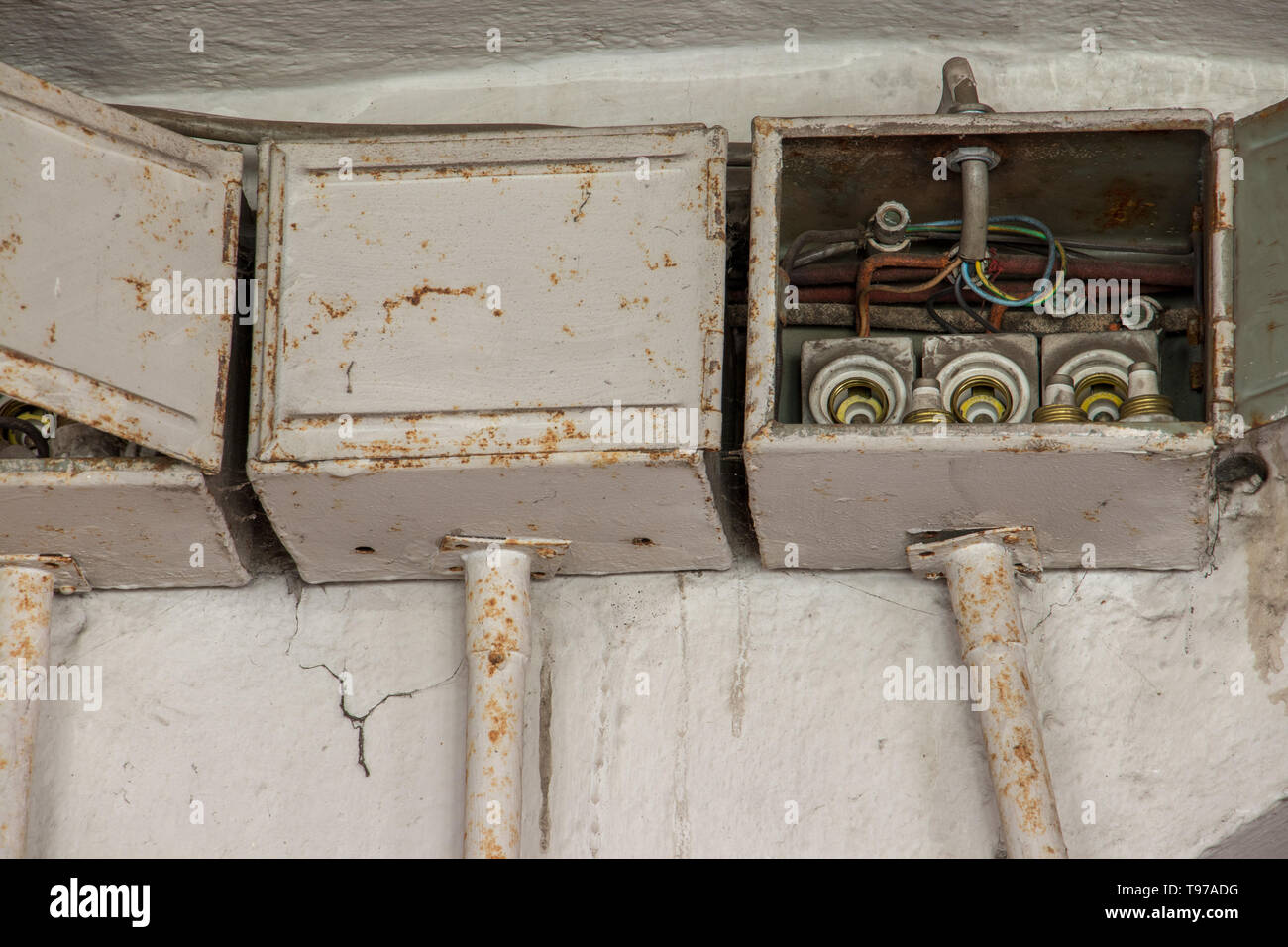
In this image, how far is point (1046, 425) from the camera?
187cm

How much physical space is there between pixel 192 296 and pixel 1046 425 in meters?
1.04

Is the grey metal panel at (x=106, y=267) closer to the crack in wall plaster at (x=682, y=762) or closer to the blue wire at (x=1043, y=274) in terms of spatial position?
the crack in wall plaster at (x=682, y=762)

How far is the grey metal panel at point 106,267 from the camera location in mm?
1862

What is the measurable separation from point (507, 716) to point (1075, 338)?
892 mm

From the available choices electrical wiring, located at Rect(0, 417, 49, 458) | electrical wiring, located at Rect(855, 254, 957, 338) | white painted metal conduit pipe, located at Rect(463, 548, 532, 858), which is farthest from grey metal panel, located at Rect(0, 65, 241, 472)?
electrical wiring, located at Rect(855, 254, 957, 338)

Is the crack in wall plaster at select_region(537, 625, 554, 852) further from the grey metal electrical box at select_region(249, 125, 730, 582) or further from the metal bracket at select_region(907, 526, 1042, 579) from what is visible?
the metal bracket at select_region(907, 526, 1042, 579)

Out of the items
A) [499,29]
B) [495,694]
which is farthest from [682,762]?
[499,29]

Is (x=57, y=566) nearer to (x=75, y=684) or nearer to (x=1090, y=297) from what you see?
(x=75, y=684)

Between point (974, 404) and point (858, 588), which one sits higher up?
point (974, 404)

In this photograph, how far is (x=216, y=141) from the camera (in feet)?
7.11

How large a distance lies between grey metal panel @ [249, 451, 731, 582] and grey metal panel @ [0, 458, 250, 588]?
3.7 inches

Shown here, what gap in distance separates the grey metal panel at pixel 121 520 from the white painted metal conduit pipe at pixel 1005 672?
2.95 ft
